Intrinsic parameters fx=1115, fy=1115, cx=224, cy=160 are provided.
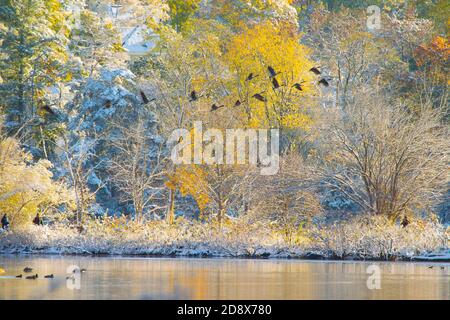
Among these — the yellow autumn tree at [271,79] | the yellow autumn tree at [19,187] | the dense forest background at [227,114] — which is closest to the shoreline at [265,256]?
the dense forest background at [227,114]

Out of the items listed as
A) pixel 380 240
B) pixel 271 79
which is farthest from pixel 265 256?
pixel 271 79

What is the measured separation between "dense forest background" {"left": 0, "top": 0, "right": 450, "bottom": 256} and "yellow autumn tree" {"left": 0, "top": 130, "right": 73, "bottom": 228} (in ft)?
0.17

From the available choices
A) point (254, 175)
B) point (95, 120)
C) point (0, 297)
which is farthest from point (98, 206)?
point (0, 297)

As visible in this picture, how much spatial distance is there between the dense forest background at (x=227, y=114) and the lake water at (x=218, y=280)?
4127 millimetres

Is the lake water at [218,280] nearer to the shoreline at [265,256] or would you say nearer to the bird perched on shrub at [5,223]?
the shoreline at [265,256]

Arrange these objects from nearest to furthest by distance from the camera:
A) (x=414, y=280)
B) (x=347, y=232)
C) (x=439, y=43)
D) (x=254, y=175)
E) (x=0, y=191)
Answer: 1. (x=414, y=280)
2. (x=347, y=232)
3. (x=0, y=191)
4. (x=254, y=175)
5. (x=439, y=43)

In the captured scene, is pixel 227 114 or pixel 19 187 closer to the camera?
pixel 19 187

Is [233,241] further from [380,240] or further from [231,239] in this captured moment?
[380,240]

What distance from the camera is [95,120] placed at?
165ft

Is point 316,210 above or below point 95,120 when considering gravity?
below

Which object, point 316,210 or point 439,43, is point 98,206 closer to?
point 316,210

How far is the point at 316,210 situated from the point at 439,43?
13885mm

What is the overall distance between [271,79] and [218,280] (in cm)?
2351

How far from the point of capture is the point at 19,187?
39094 millimetres
